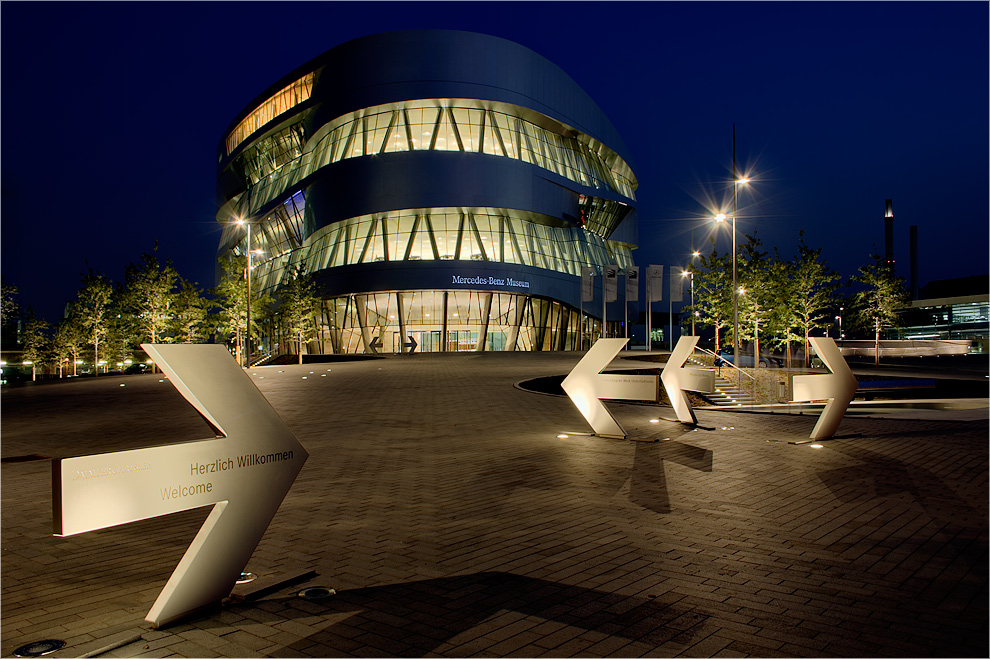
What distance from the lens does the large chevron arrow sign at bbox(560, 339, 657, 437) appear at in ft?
37.8

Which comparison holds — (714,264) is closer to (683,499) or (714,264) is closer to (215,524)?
(683,499)

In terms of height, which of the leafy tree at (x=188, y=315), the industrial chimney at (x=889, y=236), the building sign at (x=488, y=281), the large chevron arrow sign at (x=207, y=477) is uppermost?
the industrial chimney at (x=889, y=236)

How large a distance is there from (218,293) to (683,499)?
42.0 m

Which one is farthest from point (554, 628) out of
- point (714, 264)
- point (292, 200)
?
point (292, 200)

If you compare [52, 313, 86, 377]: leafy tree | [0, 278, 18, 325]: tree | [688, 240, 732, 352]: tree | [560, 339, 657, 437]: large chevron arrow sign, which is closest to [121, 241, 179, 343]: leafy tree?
[0, 278, 18, 325]: tree

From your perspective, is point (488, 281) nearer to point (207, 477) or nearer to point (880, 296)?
point (880, 296)

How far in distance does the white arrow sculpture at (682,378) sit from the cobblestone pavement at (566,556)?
7.37 ft

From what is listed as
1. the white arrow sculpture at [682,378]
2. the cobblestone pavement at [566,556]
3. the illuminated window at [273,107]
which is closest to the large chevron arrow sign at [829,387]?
the cobblestone pavement at [566,556]

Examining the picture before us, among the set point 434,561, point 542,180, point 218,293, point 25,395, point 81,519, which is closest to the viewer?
point 81,519

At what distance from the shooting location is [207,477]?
4.14 m

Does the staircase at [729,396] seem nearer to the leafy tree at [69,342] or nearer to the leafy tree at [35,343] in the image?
the leafy tree at [69,342]

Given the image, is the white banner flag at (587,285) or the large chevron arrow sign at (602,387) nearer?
the large chevron arrow sign at (602,387)

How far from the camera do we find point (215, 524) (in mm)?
4230

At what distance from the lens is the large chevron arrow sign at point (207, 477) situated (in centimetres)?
356
